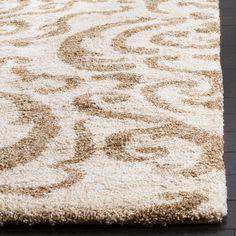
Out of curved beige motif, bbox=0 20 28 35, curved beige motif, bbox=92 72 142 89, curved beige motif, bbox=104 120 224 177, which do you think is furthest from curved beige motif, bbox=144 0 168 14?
curved beige motif, bbox=104 120 224 177

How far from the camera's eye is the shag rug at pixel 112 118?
136cm

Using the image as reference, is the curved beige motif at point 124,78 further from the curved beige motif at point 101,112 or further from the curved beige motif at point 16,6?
the curved beige motif at point 16,6

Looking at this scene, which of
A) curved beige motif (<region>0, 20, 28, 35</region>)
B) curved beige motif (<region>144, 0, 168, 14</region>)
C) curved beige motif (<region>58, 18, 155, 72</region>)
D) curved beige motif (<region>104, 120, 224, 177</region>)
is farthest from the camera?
curved beige motif (<region>144, 0, 168, 14</region>)

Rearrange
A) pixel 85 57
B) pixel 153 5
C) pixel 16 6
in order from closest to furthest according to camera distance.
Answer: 1. pixel 85 57
2. pixel 153 5
3. pixel 16 6

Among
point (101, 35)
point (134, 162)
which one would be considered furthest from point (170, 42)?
point (134, 162)

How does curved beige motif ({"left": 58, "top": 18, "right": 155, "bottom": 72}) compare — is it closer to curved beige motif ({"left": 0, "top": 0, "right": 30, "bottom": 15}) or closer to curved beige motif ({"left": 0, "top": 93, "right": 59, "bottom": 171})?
curved beige motif ({"left": 0, "top": 93, "right": 59, "bottom": 171})

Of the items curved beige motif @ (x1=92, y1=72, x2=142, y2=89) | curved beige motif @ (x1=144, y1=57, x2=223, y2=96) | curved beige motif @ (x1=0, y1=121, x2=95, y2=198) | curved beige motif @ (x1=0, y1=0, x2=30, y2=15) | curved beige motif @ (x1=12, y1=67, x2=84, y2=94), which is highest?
curved beige motif @ (x1=0, y1=0, x2=30, y2=15)

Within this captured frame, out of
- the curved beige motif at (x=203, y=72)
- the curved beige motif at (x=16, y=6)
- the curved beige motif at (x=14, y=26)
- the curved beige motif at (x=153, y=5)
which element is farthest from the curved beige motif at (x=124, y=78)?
the curved beige motif at (x=16, y=6)

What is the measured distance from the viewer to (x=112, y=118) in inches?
69.5

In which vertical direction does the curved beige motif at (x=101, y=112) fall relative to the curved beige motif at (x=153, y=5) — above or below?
above

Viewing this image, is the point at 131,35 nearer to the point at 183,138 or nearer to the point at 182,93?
the point at 182,93

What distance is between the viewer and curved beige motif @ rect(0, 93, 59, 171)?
157cm

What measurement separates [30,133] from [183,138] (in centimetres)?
43

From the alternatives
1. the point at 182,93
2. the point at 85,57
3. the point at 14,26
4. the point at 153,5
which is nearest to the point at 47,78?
the point at 85,57
